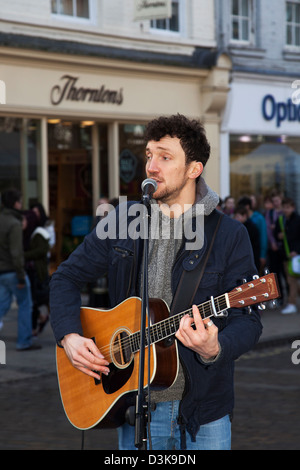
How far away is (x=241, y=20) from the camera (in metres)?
17.5

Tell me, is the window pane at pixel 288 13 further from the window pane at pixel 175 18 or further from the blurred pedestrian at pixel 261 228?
the blurred pedestrian at pixel 261 228

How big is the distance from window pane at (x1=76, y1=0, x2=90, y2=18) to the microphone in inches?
468

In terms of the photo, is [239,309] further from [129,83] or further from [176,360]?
[129,83]

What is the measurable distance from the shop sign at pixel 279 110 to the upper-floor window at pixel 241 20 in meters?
1.47

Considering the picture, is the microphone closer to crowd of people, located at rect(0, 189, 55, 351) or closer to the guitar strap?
the guitar strap

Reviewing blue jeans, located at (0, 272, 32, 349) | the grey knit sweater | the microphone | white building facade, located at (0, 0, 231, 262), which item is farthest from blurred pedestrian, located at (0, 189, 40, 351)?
the microphone

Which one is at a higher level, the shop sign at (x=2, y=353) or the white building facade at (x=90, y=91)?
the white building facade at (x=90, y=91)

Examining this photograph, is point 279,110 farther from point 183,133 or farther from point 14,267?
point 183,133

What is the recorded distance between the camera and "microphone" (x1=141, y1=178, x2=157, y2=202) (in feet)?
9.88

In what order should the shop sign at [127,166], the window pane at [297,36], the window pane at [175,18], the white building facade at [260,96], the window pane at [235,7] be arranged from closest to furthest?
1. the shop sign at [127,166]
2. the window pane at [175,18]
3. the white building facade at [260,96]
4. the window pane at [235,7]
5. the window pane at [297,36]

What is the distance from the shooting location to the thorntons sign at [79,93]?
13.7m

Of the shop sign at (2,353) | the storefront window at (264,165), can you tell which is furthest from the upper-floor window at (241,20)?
the shop sign at (2,353)

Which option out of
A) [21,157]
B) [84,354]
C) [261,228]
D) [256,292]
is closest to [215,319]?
[256,292]

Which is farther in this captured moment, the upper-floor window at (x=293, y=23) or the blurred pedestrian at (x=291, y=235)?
the upper-floor window at (x=293, y=23)
